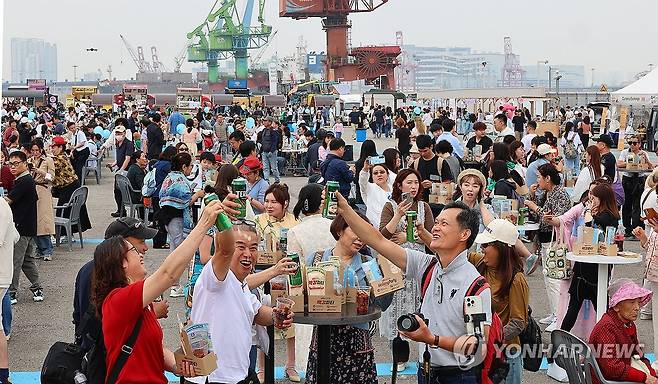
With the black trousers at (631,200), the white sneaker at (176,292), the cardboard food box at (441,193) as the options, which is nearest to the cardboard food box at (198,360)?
the cardboard food box at (441,193)

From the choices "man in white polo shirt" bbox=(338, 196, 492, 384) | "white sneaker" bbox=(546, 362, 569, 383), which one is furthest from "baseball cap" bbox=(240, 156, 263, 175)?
"man in white polo shirt" bbox=(338, 196, 492, 384)

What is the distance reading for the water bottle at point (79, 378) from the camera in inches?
177

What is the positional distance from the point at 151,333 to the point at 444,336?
143 centimetres

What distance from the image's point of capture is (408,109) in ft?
172

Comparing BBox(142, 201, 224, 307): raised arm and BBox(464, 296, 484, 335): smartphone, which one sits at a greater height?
BBox(142, 201, 224, 307): raised arm

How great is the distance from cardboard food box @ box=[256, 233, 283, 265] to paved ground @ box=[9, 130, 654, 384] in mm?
1077

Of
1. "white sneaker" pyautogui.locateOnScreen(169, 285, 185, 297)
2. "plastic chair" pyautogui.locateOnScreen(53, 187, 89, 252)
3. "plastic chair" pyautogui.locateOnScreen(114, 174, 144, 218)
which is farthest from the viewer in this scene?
"plastic chair" pyautogui.locateOnScreen(114, 174, 144, 218)

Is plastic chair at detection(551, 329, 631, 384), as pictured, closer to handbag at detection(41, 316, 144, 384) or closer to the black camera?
the black camera

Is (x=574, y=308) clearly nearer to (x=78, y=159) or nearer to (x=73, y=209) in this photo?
(x=73, y=209)

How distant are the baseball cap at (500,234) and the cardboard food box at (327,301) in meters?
0.94

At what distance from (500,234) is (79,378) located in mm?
2440

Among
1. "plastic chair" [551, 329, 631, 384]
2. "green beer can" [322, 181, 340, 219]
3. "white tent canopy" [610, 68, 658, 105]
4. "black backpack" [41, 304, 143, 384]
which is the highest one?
"white tent canopy" [610, 68, 658, 105]

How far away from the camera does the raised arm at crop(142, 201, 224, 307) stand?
414 cm

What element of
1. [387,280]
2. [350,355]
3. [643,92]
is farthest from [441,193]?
[643,92]
